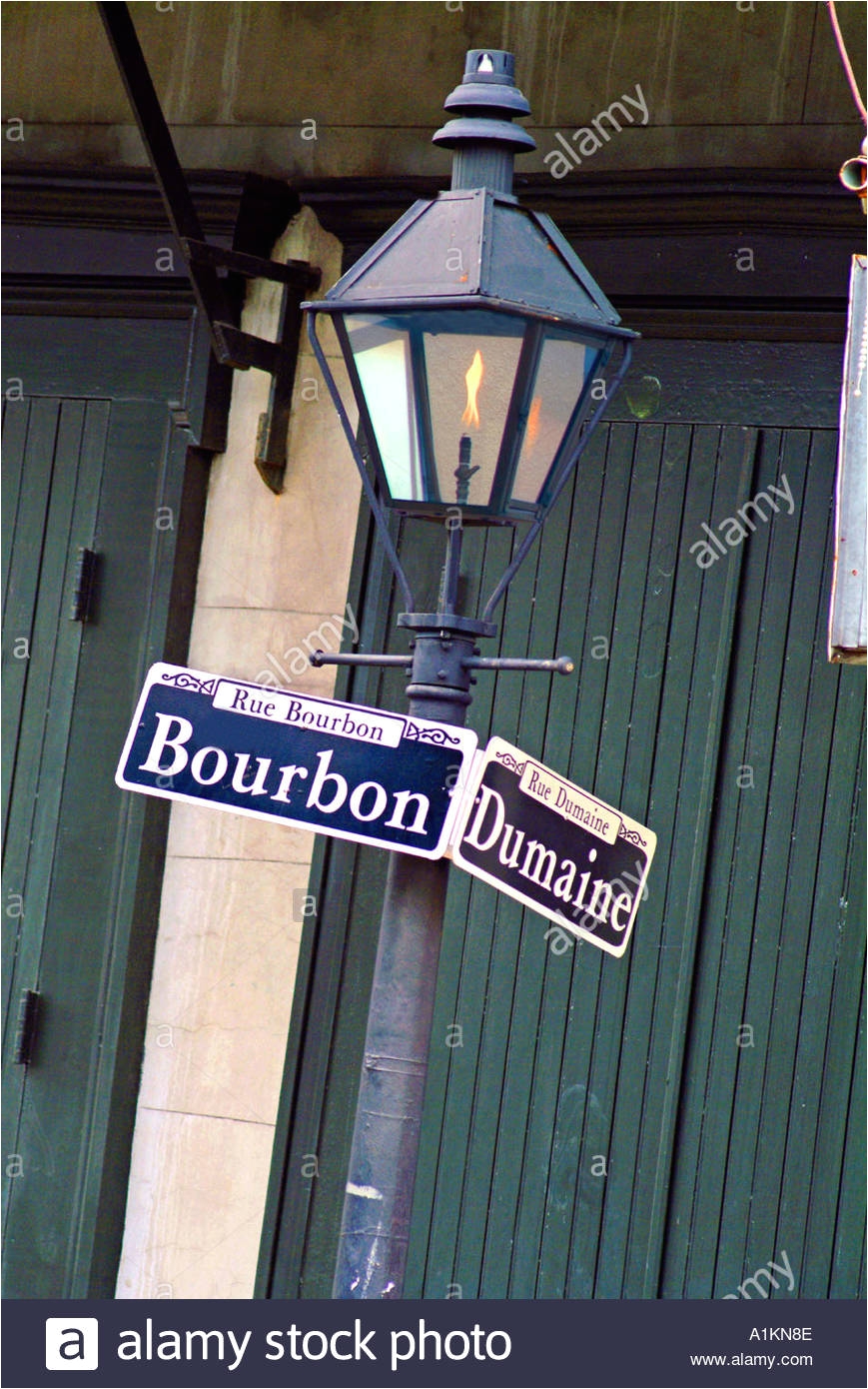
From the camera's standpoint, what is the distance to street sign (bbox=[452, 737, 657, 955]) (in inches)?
112

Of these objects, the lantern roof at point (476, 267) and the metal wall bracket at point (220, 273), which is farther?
the metal wall bracket at point (220, 273)

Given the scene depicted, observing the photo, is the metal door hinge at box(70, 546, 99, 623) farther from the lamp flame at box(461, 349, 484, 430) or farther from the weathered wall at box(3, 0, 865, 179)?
the lamp flame at box(461, 349, 484, 430)

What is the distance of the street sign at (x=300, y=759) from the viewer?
284cm

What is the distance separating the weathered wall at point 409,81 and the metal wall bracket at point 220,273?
373 mm

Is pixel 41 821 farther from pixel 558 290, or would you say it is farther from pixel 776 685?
pixel 558 290

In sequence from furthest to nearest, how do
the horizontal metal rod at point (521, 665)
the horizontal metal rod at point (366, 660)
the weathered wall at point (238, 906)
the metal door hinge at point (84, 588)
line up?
the metal door hinge at point (84, 588), the weathered wall at point (238, 906), the horizontal metal rod at point (366, 660), the horizontal metal rod at point (521, 665)

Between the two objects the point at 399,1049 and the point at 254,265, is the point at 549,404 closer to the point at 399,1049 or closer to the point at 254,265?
the point at 399,1049

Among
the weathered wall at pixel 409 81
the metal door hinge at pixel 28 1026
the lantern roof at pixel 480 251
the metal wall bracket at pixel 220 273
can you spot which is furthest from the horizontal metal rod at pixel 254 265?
the metal door hinge at pixel 28 1026

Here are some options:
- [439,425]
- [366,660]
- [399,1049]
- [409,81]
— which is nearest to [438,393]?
[439,425]

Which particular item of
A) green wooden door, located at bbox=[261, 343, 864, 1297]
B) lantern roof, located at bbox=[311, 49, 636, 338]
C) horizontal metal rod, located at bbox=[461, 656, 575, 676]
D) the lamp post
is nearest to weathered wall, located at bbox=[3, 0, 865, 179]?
green wooden door, located at bbox=[261, 343, 864, 1297]

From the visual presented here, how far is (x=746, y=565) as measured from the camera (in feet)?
16.1

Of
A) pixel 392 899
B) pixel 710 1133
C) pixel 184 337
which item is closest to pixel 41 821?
pixel 184 337

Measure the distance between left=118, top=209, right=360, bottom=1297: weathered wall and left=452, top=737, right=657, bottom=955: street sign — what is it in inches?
93.8

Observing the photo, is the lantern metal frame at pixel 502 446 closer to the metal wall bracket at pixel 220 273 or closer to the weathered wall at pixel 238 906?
the metal wall bracket at pixel 220 273
